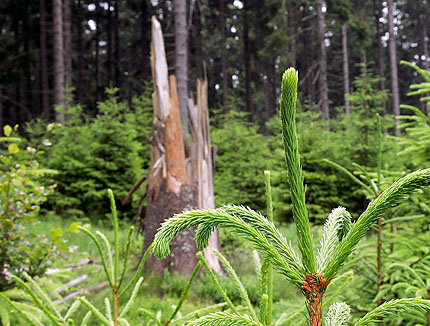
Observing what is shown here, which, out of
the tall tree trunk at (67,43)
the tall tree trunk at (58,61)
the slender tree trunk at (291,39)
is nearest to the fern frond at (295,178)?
the tall tree trunk at (58,61)

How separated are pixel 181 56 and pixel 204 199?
4915 mm

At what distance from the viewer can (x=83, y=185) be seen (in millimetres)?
9656

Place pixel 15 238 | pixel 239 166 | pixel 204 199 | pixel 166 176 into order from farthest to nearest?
pixel 239 166, pixel 204 199, pixel 166 176, pixel 15 238

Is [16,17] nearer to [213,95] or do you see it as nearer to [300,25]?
[213,95]

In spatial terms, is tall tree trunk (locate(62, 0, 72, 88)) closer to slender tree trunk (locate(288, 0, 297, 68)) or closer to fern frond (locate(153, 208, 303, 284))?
slender tree trunk (locate(288, 0, 297, 68))

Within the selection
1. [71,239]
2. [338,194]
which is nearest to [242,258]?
[71,239]

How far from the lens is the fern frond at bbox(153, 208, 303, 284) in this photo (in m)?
0.51

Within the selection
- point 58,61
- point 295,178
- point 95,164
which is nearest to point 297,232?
point 295,178

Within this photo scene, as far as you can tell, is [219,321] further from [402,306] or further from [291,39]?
[291,39]

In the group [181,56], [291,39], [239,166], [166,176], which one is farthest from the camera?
[291,39]

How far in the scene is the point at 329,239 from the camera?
1.93 ft

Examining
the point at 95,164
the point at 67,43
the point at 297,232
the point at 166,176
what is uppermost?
the point at 67,43

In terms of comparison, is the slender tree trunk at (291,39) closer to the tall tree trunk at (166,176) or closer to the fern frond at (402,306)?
the tall tree trunk at (166,176)

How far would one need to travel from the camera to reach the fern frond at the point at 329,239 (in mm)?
546
